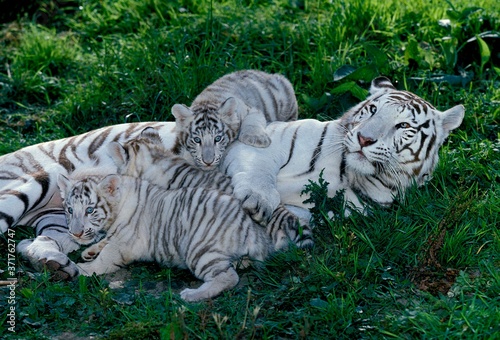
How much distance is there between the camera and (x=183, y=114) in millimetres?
5324

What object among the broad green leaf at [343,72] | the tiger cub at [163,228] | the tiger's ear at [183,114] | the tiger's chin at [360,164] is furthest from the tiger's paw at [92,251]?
the broad green leaf at [343,72]

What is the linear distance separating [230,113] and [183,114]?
30 cm

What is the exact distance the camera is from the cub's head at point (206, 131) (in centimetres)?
518

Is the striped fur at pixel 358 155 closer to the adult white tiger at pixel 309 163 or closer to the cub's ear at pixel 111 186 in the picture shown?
the adult white tiger at pixel 309 163

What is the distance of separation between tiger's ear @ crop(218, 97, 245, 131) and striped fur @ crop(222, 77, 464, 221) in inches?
7.6

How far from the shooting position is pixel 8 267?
462cm

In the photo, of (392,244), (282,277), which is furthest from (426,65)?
(282,277)

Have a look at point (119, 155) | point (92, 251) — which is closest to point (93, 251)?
point (92, 251)

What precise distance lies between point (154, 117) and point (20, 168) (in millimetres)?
1266

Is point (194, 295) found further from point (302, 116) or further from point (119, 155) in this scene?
point (302, 116)

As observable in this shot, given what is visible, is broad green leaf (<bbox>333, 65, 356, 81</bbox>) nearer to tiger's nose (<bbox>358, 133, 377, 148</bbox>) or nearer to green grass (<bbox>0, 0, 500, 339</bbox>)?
green grass (<bbox>0, 0, 500, 339</bbox>)

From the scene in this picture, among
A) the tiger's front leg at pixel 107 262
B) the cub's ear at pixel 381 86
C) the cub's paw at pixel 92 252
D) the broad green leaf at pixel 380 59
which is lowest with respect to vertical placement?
the cub's paw at pixel 92 252

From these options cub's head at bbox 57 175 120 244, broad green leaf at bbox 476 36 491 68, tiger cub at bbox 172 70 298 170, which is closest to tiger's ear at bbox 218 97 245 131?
tiger cub at bbox 172 70 298 170

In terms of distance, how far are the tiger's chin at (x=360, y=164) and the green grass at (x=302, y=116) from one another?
0.24 m
